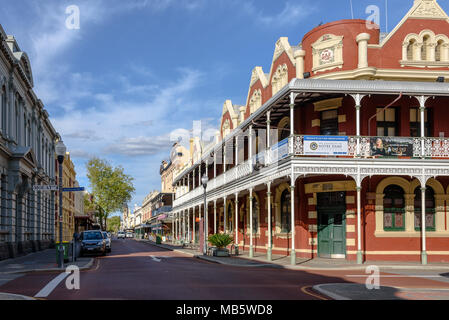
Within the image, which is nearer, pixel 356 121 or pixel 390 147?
pixel 390 147

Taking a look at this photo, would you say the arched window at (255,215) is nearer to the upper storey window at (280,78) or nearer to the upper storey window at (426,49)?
the upper storey window at (280,78)

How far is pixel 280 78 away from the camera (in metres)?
28.3

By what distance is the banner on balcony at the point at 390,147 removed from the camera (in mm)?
21523

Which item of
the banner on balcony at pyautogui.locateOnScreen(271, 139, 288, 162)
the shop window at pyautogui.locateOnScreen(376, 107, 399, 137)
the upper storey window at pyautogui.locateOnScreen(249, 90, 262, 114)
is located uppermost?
the upper storey window at pyautogui.locateOnScreen(249, 90, 262, 114)

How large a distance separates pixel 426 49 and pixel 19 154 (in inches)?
838

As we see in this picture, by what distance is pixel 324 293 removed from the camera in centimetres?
1133

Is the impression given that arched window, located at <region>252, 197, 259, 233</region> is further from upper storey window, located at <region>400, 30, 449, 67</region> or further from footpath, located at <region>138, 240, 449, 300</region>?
upper storey window, located at <region>400, 30, 449, 67</region>

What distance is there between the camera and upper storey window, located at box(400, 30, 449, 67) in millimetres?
24141

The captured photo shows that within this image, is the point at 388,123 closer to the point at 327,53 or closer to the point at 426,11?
the point at 327,53

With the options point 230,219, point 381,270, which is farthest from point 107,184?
point 381,270

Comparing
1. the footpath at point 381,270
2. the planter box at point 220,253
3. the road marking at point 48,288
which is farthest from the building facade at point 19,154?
the road marking at point 48,288

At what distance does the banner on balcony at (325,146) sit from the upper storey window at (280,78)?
22.9 feet

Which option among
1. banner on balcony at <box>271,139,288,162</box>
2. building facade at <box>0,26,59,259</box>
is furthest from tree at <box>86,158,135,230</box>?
banner on balcony at <box>271,139,288,162</box>

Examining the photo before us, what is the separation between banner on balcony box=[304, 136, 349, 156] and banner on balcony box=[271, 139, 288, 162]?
1189 millimetres
